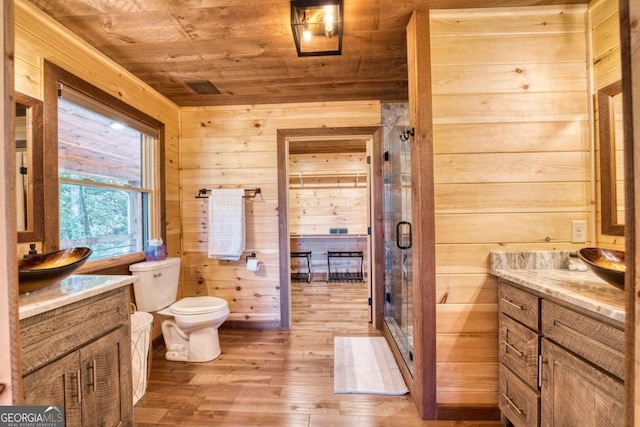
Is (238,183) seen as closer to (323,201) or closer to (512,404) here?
(323,201)

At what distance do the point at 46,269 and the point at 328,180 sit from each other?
3.85 m

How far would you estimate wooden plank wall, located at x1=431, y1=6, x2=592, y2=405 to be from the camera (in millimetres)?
1465

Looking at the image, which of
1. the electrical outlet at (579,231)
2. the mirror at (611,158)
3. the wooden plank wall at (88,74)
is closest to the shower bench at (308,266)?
the wooden plank wall at (88,74)

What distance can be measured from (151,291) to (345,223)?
3230 millimetres

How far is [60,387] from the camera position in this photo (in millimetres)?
1004

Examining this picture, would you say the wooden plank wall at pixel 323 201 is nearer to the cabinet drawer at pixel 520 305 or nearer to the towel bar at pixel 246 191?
the towel bar at pixel 246 191

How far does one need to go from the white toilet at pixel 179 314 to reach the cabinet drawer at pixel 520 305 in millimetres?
1916

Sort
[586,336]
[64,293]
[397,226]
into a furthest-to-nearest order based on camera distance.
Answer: [397,226]
[64,293]
[586,336]

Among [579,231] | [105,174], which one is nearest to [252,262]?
[105,174]

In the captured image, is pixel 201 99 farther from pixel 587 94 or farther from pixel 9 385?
pixel 587 94

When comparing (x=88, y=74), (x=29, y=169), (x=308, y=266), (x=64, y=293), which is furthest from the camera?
(x=308, y=266)

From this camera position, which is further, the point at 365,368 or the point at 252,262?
the point at 252,262

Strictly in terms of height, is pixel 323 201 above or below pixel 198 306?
above

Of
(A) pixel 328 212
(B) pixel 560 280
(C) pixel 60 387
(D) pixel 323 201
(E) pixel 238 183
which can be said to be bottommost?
(C) pixel 60 387
